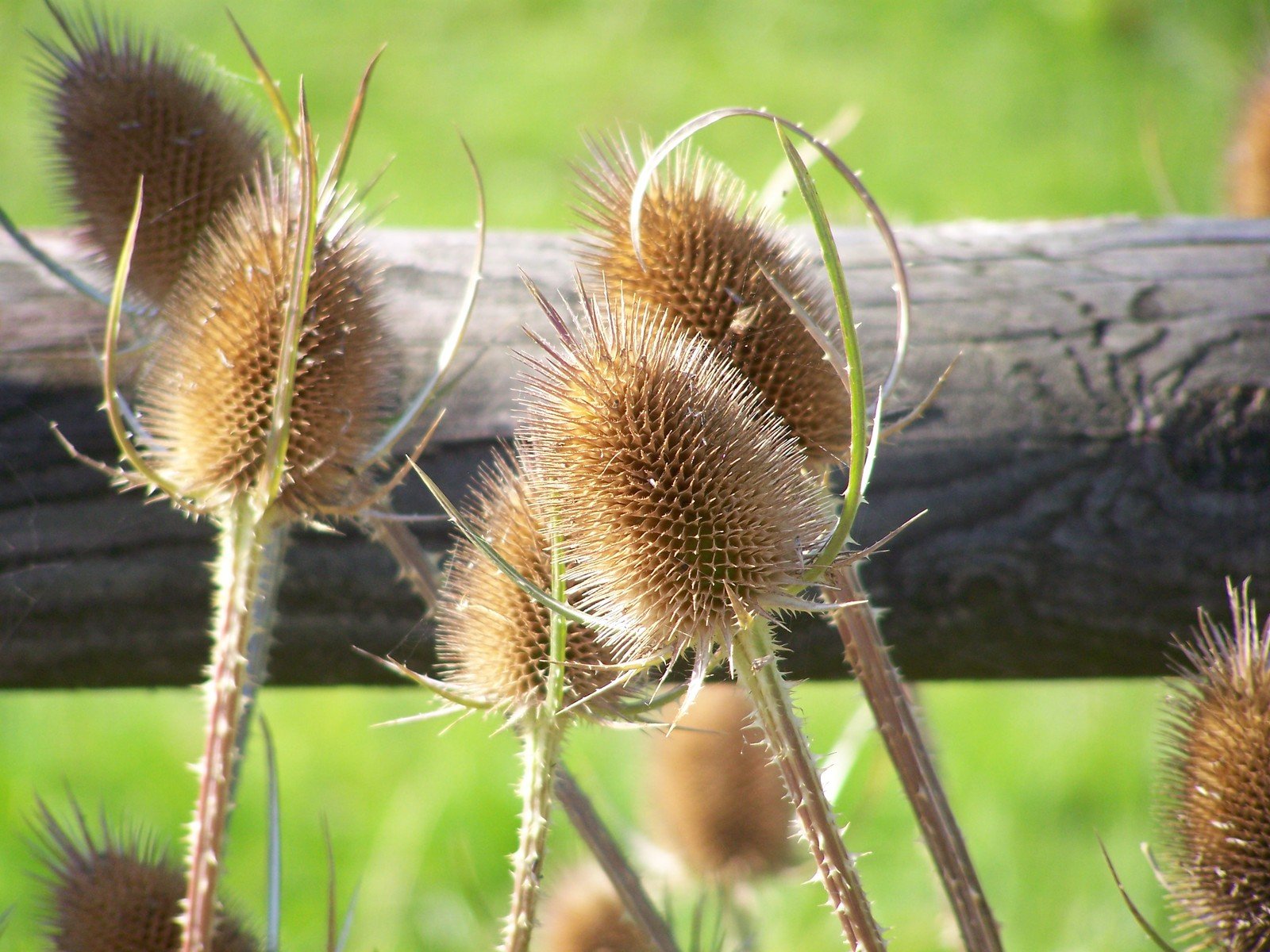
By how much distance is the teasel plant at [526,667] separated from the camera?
0.62m

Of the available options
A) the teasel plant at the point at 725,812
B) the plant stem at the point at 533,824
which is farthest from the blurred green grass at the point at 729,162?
the plant stem at the point at 533,824

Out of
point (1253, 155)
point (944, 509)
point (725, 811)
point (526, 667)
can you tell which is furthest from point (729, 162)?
point (526, 667)

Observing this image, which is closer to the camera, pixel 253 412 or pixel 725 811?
pixel 253 412

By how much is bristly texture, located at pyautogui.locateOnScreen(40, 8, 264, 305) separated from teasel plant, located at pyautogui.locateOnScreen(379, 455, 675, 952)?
34cm

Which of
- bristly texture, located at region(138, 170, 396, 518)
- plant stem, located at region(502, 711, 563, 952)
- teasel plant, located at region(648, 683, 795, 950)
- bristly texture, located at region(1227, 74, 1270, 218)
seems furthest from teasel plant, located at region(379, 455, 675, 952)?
bristly texture, located at region(1227, 74, 1270, 218)

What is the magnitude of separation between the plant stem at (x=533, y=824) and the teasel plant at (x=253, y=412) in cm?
17

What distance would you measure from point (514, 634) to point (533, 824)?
114mm

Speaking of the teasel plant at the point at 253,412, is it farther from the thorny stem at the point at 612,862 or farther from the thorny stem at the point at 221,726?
the thorny stem at the point at 612,862

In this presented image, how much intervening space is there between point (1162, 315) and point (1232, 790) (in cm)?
53

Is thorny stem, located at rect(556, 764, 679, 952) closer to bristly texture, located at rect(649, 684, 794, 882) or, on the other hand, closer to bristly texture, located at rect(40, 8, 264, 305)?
bristly texture, located at rect(40, 8, 264, 305)

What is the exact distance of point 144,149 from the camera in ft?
2.73

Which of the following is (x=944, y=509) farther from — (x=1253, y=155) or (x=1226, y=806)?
(x=1253, y=155)

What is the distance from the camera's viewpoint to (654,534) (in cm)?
59

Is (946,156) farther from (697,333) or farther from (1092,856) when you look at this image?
(697,333)
